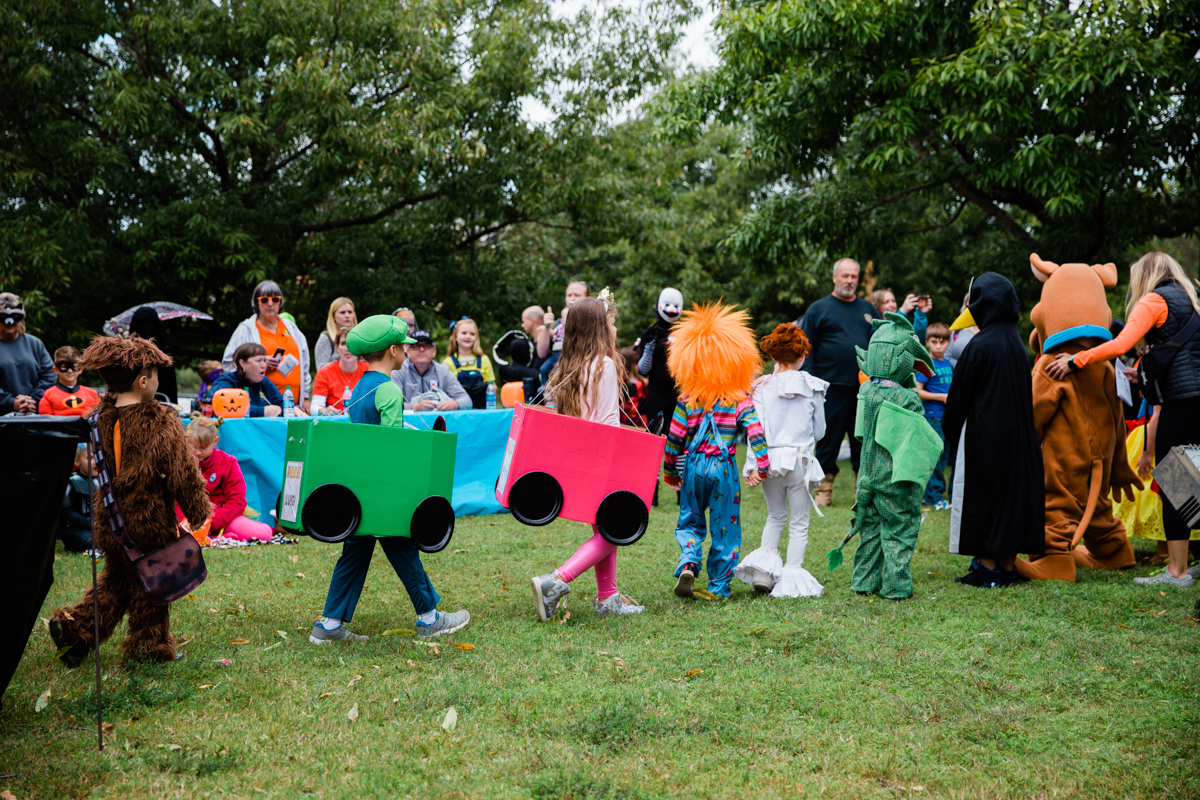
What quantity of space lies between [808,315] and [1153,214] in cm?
574

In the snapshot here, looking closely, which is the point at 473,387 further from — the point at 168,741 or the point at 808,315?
the point at 168,741

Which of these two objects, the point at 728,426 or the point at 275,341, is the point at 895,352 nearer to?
the point at 728,426

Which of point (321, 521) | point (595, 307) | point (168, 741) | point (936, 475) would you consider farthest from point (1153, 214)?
point (168, 741)

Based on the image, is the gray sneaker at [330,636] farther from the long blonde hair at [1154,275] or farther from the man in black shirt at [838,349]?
the man in black shirt at [838,349]

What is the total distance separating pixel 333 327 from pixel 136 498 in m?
5.38

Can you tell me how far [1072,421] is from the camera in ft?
20.9

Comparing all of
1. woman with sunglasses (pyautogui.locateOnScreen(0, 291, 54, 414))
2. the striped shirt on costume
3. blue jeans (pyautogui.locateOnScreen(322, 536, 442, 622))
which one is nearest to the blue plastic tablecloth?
woman with sunglasses (pyautogui.locateOnScreen(0, 291, 54, 414))

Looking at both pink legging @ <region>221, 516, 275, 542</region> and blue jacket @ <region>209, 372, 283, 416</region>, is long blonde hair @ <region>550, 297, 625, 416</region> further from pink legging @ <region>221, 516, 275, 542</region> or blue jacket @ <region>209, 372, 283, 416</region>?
blue jacket @ <region>209, 372, 283, 416</region>

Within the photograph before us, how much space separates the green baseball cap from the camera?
16.2ft

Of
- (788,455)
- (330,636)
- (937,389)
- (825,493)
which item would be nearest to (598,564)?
(788,455)

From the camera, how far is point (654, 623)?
17.4ft

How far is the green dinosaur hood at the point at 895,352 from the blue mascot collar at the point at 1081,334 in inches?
43.8

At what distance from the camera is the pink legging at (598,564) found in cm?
539

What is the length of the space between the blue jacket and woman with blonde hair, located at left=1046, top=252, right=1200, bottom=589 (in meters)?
6.69
